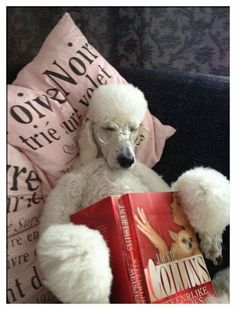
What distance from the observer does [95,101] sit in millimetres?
1043

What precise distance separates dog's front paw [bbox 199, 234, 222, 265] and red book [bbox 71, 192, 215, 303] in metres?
0.03

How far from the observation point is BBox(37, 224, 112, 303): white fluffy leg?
0.68 meters

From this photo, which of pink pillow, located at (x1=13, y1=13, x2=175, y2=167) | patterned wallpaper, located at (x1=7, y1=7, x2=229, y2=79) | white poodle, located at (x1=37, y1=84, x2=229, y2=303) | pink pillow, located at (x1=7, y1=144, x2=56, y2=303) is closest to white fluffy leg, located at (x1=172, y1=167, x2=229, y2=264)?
white poodle, located at (x1=37, y1=84, x2=229, y2=303)

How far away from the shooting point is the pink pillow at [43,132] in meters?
0.95

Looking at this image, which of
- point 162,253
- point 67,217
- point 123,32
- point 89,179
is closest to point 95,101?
point 89,179

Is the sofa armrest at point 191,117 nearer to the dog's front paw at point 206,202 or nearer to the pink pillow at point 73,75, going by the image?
the pink pillow at point 73,75

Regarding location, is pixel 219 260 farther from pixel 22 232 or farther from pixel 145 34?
pixel 145 34

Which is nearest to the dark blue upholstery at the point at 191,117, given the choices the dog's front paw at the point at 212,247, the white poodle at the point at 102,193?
the white poodle at the point at 102,193

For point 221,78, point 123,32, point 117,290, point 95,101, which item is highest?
point 123,32

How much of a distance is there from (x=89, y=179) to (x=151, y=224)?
0.25 meters

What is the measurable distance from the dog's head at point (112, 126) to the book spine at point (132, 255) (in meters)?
0.19

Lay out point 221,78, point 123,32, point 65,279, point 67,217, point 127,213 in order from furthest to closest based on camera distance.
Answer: point 123,32
point 221,78
point 67,217
point 127,213
point 65,279

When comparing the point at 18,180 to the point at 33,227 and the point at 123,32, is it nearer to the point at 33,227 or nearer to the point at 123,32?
the point at 33,227

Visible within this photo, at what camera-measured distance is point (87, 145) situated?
3.37 ft
